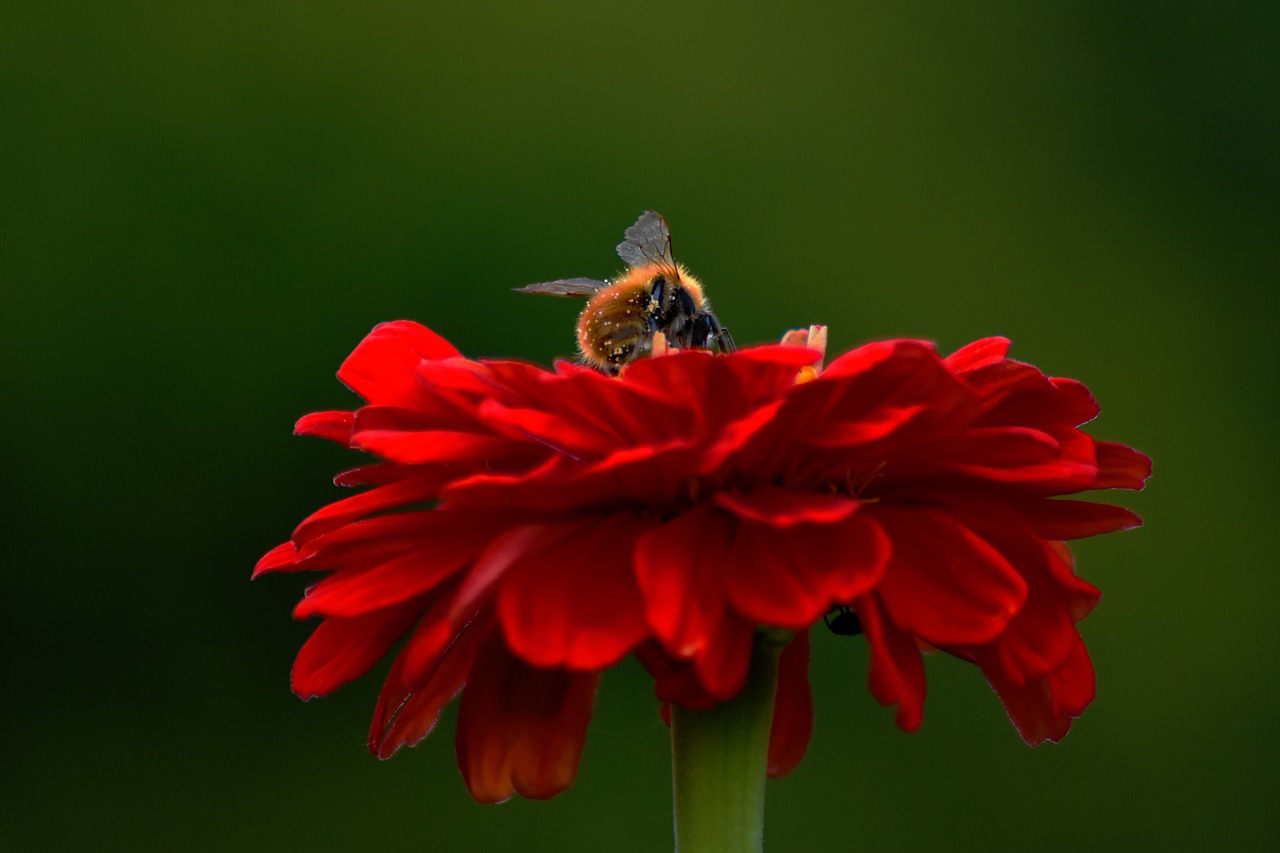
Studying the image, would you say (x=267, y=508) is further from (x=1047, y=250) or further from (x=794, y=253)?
(x=1047, y=250)

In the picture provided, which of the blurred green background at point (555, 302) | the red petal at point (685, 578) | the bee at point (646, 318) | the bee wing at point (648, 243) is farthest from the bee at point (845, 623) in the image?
the blurred green background at point (555, 302)

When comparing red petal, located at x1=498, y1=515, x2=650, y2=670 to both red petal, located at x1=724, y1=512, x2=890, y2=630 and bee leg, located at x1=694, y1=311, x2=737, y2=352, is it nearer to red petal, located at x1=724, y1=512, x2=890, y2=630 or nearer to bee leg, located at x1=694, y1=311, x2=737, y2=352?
red petal, located at x1=724, y1=512, x2=890, y2=630

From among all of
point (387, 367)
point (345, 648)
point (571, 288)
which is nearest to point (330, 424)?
point (387, 367)

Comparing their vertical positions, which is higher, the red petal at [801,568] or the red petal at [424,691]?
the red petal at [801,568]

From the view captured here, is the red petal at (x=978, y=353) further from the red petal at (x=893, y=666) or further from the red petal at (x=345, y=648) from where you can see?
the red petal at (x=345, y=648)

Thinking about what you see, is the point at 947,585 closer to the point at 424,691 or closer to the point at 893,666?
the point at 893,666

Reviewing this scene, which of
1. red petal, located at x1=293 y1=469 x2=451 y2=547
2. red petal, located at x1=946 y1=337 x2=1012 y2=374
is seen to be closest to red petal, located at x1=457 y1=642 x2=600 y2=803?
red petal, located at x1=293 y1=469 x2=451 y2=547
